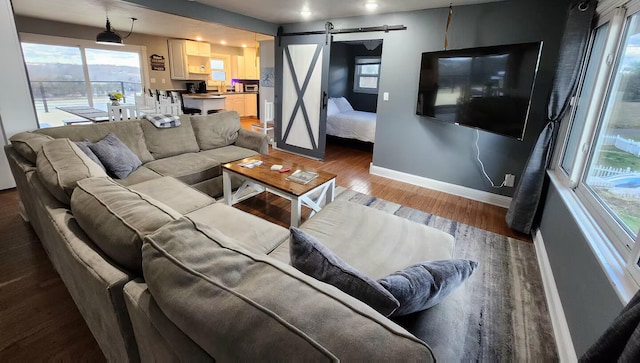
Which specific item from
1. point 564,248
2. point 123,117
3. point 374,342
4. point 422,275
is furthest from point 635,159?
point 123,117

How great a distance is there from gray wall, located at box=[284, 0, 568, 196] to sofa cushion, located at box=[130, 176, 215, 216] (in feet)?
9.35

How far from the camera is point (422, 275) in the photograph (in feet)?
3.39

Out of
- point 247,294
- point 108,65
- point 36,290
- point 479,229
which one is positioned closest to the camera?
point 247,294

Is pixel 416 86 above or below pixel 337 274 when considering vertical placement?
above

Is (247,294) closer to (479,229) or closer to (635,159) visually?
(635,159)

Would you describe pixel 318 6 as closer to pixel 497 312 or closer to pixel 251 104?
pixel 497 312

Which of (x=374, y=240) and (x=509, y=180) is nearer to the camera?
(x=374, y=240)

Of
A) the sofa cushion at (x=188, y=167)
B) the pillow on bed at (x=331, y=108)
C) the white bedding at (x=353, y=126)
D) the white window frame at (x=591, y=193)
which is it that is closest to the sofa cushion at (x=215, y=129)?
the sofa cushion at (x=188, y=167)

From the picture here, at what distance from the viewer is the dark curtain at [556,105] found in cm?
229

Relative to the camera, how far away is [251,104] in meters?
9.51

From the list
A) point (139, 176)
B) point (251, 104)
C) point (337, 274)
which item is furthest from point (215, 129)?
point (251, 104)

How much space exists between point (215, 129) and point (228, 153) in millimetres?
452

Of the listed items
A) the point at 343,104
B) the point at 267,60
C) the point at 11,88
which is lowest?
the point at 343,104

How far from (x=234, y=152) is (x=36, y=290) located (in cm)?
209
